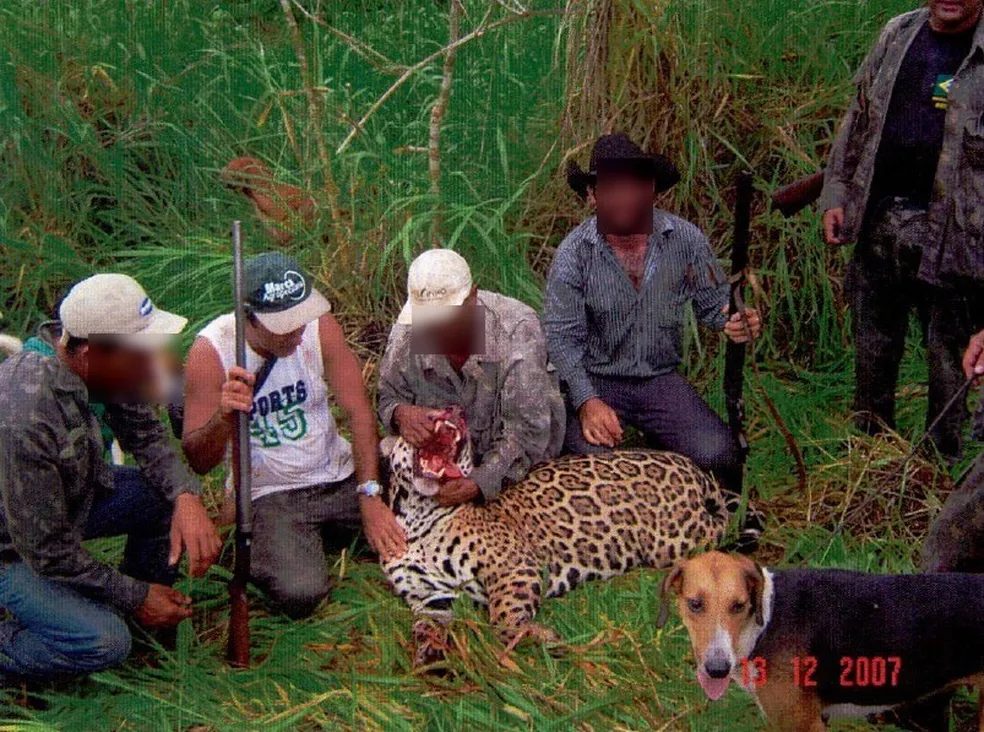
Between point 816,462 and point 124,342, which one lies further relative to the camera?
point 816,462

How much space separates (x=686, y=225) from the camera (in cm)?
502

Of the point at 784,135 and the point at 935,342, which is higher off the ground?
the point at 784,135

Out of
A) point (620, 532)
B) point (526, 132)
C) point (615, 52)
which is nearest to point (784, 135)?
point (615, 52)

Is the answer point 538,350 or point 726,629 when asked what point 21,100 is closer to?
point 538,350

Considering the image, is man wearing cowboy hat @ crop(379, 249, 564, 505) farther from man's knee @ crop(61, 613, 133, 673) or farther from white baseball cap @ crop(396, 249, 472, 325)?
man's knee @ crop(61, 613, 133, 673)

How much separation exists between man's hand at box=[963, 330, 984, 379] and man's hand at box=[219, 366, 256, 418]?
2124 mm

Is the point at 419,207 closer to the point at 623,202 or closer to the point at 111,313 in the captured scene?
the point at 623,202

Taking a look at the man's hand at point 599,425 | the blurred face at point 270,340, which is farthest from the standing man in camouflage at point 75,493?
the man's hand at point 599,425

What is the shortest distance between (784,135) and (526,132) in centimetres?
126

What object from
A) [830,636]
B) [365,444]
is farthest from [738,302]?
[830,636]

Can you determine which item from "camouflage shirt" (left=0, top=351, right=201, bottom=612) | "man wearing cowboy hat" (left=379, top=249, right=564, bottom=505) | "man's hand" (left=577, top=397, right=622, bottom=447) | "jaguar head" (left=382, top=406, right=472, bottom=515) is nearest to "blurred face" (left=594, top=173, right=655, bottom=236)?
"man wearing cowboy hat" (left=379, top=249, right=564, bottom=505)

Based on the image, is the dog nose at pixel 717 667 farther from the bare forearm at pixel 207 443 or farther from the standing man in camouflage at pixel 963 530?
the bare forearm at pixel 207 443

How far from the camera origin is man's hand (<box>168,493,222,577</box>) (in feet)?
12.7

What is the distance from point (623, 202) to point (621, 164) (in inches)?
5.6
